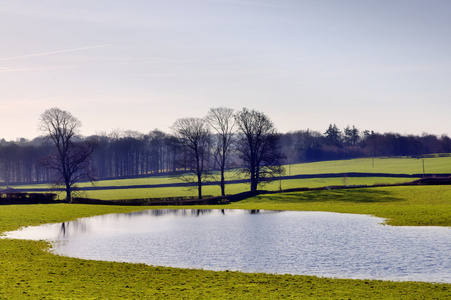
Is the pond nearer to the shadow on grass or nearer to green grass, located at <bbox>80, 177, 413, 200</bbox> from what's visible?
the shadow on grass

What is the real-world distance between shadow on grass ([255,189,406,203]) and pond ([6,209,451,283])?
22866 mm

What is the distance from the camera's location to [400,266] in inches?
988

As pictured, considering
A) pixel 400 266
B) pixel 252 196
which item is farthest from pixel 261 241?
pixel 252 196

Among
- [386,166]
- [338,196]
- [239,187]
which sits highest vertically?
[386,166]

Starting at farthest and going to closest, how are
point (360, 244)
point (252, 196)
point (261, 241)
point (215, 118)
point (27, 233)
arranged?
1. point (215, 118)
2. point (252, 196)
3. point (27, 233)
4. point (261, 241)
5. point (360, 244)

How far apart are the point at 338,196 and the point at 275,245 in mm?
47313

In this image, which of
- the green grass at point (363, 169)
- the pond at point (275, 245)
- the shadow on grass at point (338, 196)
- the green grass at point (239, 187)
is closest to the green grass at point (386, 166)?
the green grass at point (363, 169)

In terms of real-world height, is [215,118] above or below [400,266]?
above

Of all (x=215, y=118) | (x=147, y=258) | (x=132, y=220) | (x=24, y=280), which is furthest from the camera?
(x=215, y=118)

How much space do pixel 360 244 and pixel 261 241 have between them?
7.82 meters

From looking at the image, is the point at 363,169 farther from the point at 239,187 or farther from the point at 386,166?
the point at 239,187

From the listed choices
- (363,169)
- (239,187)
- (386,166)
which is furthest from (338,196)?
(386,166)

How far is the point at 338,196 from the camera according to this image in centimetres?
7788

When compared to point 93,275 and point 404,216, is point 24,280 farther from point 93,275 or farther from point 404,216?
point 404,216
